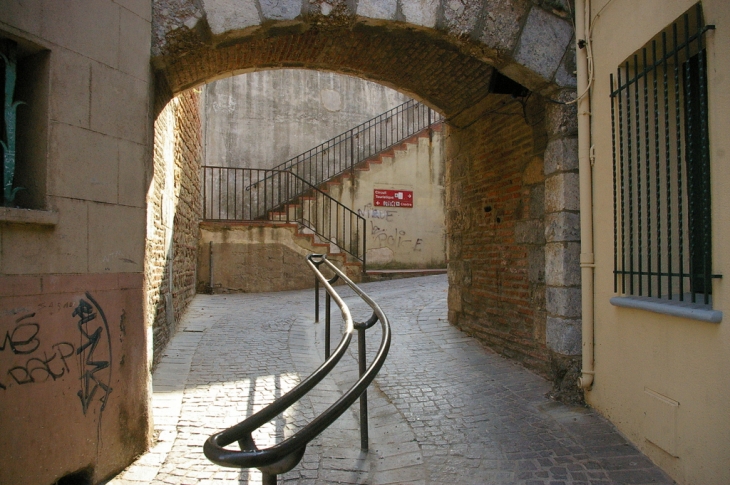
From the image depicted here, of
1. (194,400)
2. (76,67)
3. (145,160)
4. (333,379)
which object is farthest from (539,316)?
(76,67)

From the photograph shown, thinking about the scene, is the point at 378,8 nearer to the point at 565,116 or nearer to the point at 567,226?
the point at 565,116

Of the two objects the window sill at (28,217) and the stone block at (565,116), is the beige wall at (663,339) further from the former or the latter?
the window sill at (28,217)

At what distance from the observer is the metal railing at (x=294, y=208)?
11336mm

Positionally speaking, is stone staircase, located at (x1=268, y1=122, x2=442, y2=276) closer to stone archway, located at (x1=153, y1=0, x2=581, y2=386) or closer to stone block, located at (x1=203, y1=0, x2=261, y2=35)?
stone archway, located at (x1=153, y1=0, x2=581, y2=386)

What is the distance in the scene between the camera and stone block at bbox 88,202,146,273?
9.23 feet

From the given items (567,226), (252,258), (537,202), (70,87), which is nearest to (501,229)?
(537,202)

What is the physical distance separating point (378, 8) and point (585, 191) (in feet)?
6.50

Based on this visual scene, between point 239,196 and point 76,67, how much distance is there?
9.67 m

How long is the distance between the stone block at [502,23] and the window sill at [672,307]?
205 cm

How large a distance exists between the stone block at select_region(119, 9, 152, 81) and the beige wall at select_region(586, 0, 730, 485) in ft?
9.80

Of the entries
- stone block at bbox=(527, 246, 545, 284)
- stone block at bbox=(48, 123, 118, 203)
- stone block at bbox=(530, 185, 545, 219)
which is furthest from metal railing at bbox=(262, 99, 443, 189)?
stone block at bbox=(48, 123, 118, 203)

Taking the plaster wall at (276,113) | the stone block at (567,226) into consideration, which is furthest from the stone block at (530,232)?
the plaster wall at (276,113)

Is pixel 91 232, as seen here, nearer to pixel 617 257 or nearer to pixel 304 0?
pixel 304 0

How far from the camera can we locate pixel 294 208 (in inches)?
455
